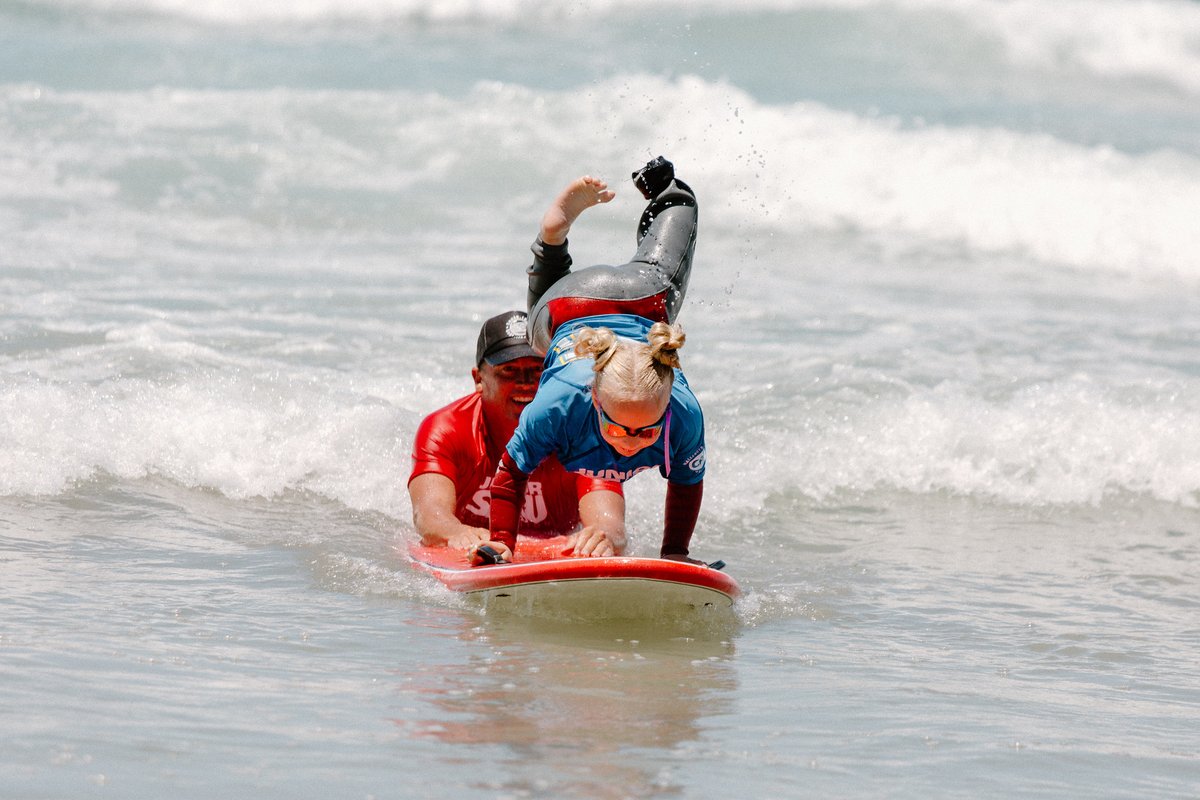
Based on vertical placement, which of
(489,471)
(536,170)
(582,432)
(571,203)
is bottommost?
(489,471)

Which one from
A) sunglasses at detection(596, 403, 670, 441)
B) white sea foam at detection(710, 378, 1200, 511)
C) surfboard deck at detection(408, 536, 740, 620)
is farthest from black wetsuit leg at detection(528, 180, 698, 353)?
white sea foam at detection(710, 378, 1200, 511)

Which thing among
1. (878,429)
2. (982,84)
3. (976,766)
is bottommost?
(976,766)

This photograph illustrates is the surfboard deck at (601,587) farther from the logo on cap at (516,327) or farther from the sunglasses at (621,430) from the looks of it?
the logo on cap at (516,327)

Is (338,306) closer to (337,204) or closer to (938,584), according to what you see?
(337,204)

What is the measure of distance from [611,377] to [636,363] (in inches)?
3.1

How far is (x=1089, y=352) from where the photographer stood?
31.9 feet

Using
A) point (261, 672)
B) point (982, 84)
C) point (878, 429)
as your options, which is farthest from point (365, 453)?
point (982, 84)

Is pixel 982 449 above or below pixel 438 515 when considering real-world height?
above

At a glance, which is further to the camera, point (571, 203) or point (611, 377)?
point (571, 203)

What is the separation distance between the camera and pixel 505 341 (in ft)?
17.8

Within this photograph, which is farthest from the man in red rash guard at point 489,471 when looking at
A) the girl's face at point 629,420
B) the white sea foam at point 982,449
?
the white sea foam at point 982,449

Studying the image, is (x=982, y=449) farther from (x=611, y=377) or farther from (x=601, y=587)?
(x=611, y=377)

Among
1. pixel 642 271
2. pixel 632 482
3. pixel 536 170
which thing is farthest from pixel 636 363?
pixel 536 170

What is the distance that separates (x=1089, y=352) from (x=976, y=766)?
687cm
